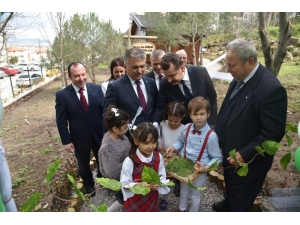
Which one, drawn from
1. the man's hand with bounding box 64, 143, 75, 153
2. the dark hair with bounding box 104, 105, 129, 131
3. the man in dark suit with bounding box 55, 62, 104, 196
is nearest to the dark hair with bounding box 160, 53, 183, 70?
the dark hair with bounding box 104, 105, 129, 131

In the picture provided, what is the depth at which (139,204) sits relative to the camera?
2.14 m

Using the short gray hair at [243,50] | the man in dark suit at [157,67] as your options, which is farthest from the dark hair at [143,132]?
the man in dark suit at [157,67]

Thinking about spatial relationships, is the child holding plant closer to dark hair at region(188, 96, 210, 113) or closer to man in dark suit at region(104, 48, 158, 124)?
dark hair at region(188, 96, 210, 113)

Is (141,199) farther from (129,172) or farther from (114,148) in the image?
(114,148)

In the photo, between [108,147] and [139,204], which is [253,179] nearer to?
[139,204]

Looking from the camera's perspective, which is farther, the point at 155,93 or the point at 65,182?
the point at 65,182

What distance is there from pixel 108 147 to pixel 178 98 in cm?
95

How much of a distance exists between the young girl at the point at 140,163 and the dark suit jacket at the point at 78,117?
3.41 ft

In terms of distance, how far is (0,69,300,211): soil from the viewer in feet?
11.3

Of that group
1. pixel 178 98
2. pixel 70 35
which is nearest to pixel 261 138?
pixel 178 98

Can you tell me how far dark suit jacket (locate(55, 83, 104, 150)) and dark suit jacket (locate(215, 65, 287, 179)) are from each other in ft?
5.35

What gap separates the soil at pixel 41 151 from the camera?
344cm

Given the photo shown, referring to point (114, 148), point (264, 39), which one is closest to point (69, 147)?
point (114, 148)
